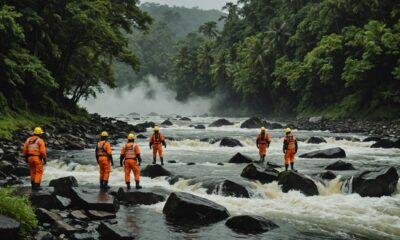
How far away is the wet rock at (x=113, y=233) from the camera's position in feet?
31.6

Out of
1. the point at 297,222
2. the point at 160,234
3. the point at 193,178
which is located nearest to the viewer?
the point at 160,234

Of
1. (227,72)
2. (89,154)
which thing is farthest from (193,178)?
(227,72)

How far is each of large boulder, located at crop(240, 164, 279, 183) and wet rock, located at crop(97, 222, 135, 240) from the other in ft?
25.1

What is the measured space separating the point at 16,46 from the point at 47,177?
1426 cm

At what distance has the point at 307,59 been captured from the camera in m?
54.4

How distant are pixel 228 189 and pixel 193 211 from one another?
3.24 metres

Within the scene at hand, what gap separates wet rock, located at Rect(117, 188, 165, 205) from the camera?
13.6 metres

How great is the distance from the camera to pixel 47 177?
18.0 meters

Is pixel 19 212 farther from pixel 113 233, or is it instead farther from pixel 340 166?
pixel 340 166

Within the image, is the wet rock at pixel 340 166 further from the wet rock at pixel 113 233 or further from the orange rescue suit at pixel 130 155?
the wet rock at pixel 113 233

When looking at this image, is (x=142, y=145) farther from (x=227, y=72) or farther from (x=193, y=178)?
(x=227, y=72)

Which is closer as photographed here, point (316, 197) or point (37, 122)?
point (316, 197)

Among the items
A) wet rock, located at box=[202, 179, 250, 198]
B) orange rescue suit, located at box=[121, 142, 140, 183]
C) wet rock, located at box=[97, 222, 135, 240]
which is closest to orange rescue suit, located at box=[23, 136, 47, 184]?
orange rescue suit, located at box=[121, 142, 140, 183]

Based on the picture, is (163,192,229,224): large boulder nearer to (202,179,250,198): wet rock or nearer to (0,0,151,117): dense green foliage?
(202,179,250,198): wet rock
